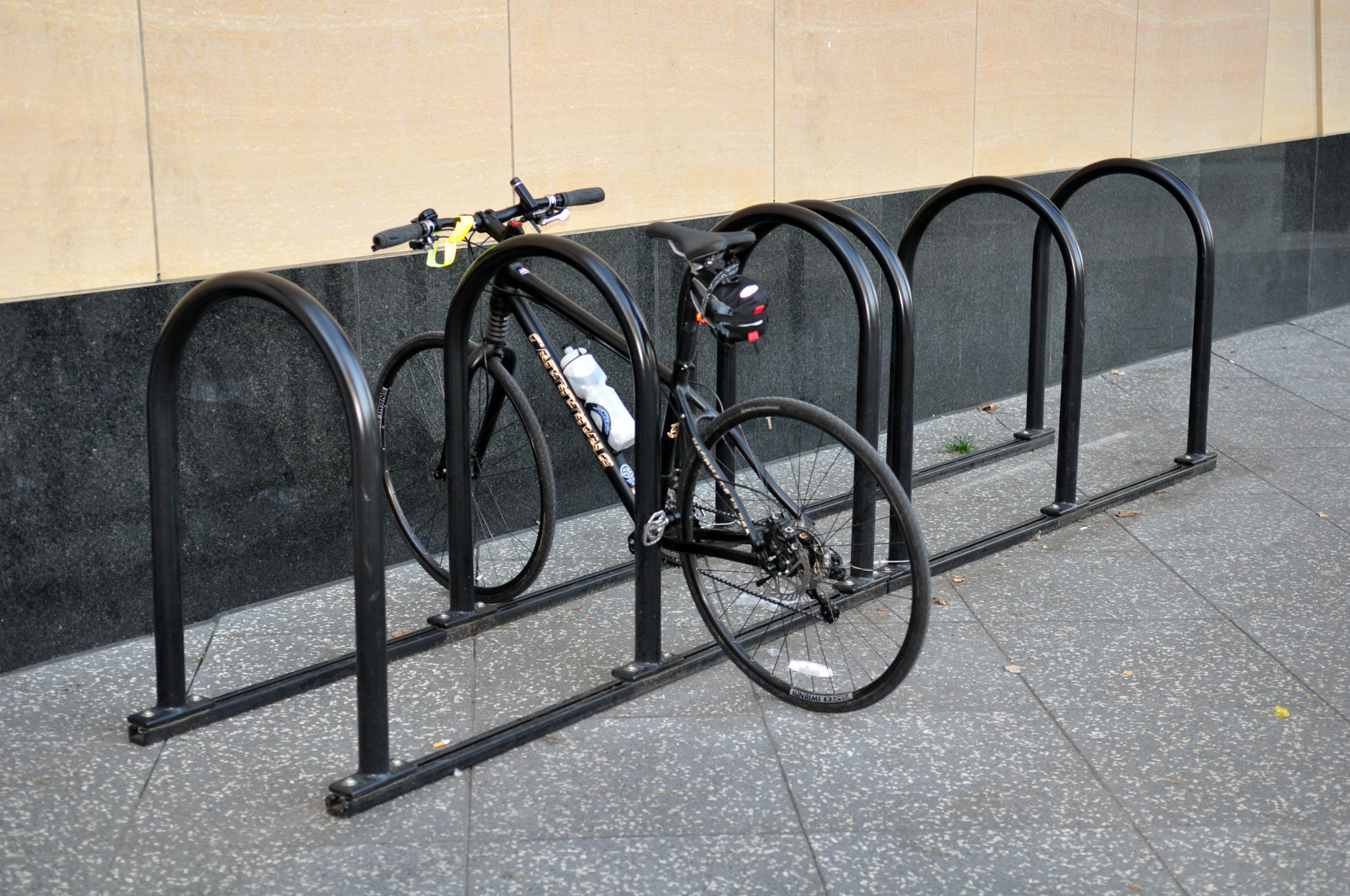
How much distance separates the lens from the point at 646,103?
516cm

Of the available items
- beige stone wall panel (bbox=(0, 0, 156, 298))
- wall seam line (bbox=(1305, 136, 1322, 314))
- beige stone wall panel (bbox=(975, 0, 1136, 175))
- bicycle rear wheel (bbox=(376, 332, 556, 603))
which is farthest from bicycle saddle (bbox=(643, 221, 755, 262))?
wall seam line (bbox=(1305, 136, 1322, 314))

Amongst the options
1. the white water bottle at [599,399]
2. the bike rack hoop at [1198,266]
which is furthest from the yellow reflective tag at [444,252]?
the bike rack hoop at [1198,266]

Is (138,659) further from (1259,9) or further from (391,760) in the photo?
(1259,9)

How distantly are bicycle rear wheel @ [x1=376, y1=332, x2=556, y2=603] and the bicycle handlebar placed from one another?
1.20 feet

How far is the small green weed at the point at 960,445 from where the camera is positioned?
5.92 m

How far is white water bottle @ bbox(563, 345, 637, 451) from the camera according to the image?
12.8ft

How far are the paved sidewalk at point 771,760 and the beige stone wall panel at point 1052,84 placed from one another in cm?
264

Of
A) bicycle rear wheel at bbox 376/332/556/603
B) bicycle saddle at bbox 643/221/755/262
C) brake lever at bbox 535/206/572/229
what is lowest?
bicycle rear wheel at bbox 376/332/556/603

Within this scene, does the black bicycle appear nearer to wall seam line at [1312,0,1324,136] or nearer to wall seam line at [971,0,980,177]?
wall seam line at [971,0,980,177]

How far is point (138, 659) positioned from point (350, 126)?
1726mm

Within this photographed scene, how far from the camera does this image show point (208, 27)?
13.0 feet

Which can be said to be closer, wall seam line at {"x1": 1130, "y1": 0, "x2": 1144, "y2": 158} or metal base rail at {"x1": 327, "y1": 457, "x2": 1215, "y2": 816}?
metal base rail at {"x1": 327, "y1": 457, "x2": 1215, "y2": 816}

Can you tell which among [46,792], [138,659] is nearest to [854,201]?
[138,659]

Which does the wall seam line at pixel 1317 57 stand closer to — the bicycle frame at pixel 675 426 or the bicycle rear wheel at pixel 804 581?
the bicycle rear wheel at pixel 804 581
